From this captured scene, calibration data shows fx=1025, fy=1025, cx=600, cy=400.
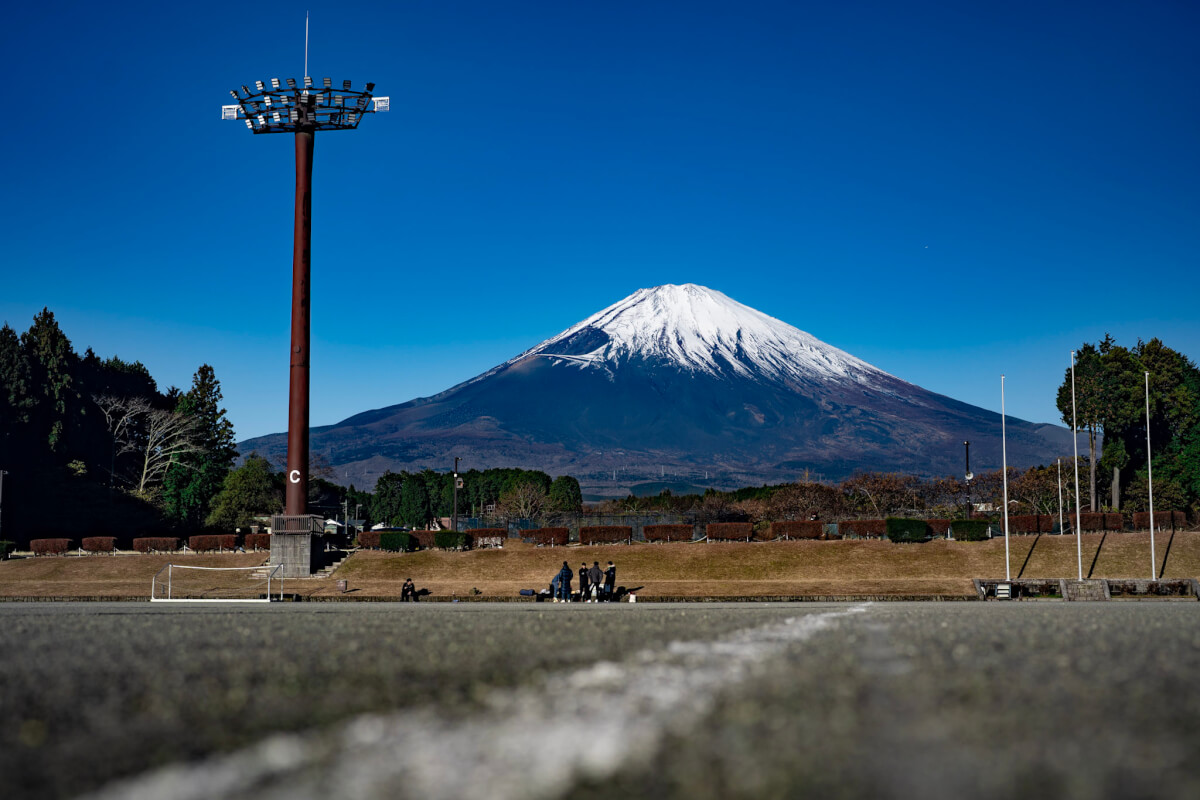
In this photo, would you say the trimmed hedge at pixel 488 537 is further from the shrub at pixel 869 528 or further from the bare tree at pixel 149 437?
the bare tree at pixel 149 437

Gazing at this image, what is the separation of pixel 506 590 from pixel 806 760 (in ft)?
116

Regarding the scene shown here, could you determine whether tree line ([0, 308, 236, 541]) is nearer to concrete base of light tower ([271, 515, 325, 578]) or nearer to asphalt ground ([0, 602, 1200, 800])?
concrete base of light tower ([271, 515, 325, 578])

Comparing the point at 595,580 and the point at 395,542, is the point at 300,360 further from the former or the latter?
the point at 595,580

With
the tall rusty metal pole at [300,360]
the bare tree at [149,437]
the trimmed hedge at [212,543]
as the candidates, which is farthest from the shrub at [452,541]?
the bare tree at [149,437]

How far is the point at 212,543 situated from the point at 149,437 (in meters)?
30.2

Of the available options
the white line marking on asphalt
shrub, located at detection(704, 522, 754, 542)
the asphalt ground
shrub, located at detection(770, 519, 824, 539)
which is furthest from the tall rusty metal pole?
the white line marking on asphalt

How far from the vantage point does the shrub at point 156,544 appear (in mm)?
54750

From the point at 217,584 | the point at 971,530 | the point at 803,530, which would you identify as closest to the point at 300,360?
the point at 217,584

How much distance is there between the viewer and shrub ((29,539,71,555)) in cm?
5409

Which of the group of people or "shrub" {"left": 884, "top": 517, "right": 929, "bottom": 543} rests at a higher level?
"shrub" {"left": 884, "top": 517, "right": 929, "bottom": 543}

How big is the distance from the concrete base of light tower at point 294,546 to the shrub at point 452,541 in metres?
9.10

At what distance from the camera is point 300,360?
47906 mm

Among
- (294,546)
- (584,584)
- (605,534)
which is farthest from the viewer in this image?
(605,534)

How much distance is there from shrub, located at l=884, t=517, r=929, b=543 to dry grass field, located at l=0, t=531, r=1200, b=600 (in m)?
1.12
